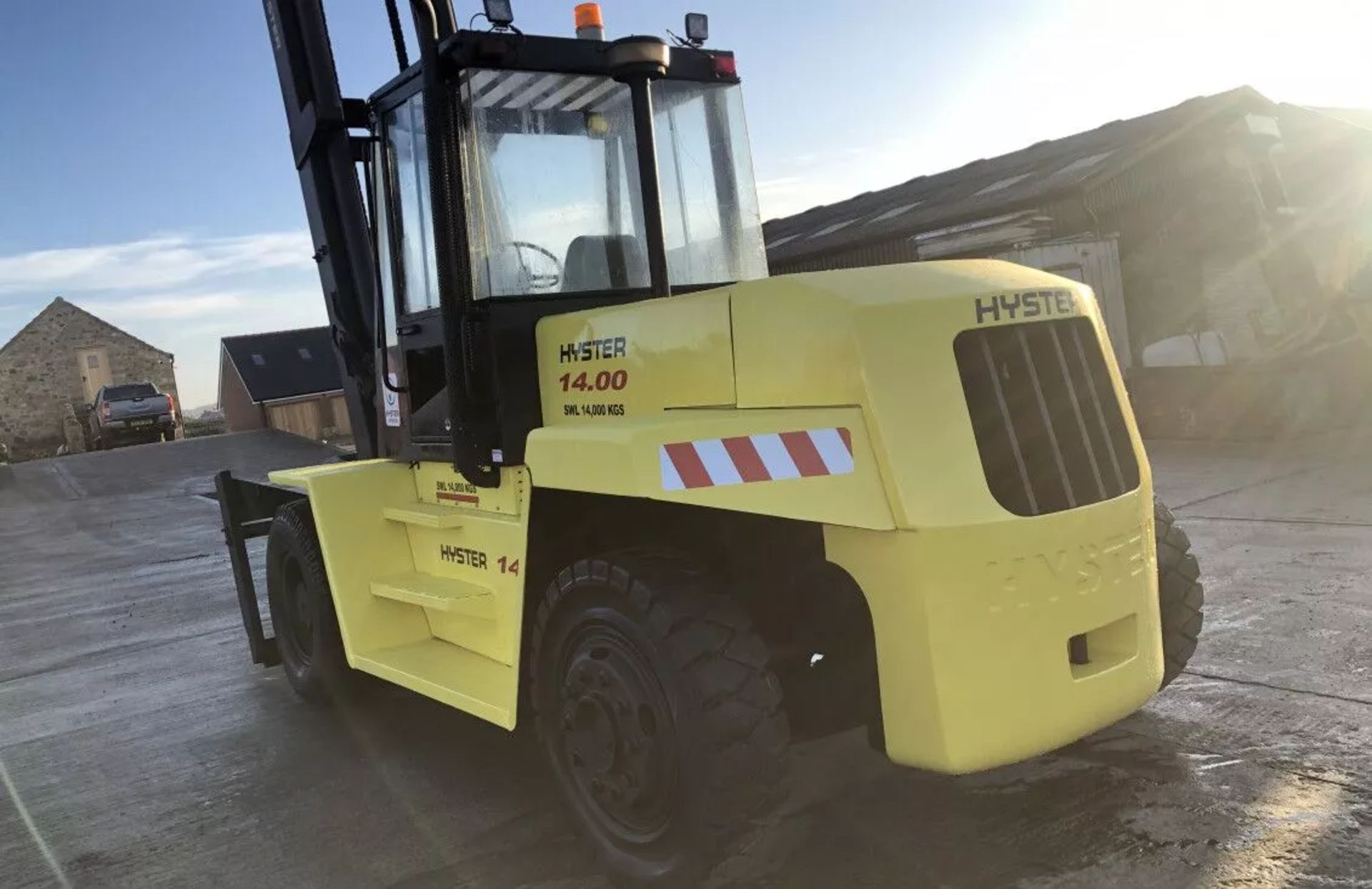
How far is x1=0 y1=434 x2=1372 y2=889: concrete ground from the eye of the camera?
3.34 metres

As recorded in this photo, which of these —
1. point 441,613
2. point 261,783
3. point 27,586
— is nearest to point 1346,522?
point 441,613

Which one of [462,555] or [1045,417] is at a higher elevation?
[1045,417]

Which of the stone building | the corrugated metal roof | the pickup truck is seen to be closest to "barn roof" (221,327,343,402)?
the stone building

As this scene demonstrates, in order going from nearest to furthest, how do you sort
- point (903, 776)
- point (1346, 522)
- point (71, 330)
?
point (903, 776)
point (1346, 522)
point (71, 330)

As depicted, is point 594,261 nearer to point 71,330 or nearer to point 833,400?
point 833,400

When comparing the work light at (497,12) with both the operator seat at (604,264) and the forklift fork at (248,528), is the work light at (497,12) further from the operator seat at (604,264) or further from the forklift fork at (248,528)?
the forklift fork at (248,528)

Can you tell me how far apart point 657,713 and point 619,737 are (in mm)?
216

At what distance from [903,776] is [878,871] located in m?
0.73

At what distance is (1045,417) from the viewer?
10.4ft

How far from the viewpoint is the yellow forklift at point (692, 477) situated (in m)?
2.97

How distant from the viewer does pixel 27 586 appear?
1059 cm

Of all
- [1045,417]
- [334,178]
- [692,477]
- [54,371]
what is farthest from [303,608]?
[54,371]

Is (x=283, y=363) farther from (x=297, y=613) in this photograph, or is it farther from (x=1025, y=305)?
(x=1025, y=305)

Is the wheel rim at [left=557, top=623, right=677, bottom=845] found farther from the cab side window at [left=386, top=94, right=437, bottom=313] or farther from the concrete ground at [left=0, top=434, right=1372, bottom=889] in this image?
the cab side window at [left=386, top=94, right=437, bottom=313]
